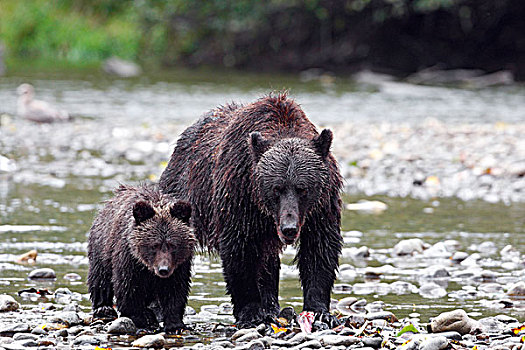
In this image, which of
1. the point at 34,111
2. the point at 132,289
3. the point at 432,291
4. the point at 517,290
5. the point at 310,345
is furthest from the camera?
the point at 34,111

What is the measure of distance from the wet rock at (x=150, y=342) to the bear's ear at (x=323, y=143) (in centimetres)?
150

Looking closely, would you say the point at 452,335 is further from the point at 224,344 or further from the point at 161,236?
the point at 161,236

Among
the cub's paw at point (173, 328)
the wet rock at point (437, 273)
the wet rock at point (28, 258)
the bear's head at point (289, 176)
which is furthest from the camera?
the wet rock at point (28, 258)

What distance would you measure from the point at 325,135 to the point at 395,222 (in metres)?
4.34

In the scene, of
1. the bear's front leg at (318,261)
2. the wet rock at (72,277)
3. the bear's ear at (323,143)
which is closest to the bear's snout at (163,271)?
the bear's front leg at (318,261)

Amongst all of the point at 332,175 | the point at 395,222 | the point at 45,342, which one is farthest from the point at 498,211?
the point at 45,342

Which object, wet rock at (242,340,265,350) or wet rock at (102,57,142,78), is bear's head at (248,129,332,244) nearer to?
wet rock at (242,340,265,350)

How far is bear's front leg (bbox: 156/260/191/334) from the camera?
18.7ft

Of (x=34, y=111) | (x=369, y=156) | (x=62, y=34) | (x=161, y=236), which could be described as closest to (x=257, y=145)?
(x=161, y=236)

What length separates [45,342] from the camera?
16.9 feet

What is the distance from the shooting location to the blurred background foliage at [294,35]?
3241 cm

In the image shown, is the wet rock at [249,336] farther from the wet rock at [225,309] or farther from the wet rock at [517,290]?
the wet rock at [517,290]

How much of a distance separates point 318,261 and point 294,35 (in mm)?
28882

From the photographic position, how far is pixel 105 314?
605 cm
